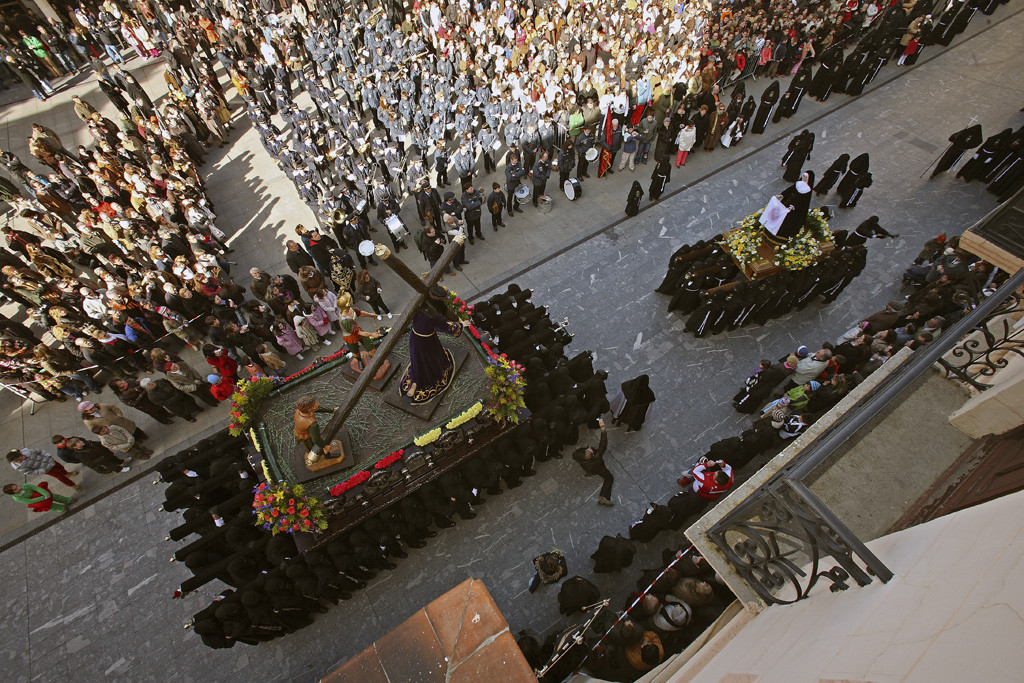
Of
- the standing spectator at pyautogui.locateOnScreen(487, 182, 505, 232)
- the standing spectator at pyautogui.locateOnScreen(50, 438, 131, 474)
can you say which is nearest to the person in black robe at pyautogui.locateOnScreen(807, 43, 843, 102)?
the standing spectator at pyautogui.locateOnScreen(487, 182, 505, 232)

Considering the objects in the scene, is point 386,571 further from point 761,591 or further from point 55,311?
point 55,311

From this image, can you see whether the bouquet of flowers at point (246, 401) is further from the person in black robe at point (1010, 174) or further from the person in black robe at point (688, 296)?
the person in black robe at point (1010, 174)

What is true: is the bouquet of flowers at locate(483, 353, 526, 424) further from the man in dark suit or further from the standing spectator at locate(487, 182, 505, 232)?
the standing spectator at locate(487, 182, 505, 232)

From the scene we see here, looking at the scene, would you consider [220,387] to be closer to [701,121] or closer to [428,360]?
[428,360]

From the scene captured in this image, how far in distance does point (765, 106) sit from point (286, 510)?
17.0m

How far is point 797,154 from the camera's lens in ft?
44.1

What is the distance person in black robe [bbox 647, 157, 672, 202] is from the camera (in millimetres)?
12964

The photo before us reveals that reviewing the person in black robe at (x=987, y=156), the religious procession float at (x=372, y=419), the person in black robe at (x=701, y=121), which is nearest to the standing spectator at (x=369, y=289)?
the religious procession float at (x=372, y=419)

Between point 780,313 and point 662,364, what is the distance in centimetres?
299

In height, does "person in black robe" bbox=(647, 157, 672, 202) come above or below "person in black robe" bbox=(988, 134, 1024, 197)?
above

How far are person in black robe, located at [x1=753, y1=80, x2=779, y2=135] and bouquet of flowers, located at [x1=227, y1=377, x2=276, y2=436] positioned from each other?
16010 millimetres

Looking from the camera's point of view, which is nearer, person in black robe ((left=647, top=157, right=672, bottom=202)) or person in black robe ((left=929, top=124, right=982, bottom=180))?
person in black robe ((left=647, top=157, right=672, bottom=202))

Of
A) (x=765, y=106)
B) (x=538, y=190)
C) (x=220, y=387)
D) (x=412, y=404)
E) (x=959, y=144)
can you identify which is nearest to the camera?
(x=412, y=404)

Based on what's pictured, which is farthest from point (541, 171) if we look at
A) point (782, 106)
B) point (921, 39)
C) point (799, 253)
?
point (921, 39)
